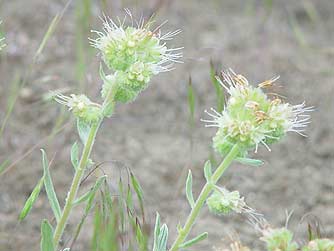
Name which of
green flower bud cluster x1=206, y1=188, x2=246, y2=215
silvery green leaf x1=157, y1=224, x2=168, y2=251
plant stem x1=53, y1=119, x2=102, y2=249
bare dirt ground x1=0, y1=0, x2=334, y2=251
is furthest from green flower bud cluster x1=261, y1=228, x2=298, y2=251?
bare dirt ground x1=0, y1=0, x2=334, y2=251

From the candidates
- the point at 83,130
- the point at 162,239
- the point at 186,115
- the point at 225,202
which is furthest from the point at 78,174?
the point at 186,115

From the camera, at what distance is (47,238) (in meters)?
2.08

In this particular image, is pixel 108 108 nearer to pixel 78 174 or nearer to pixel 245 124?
pixel 78 174

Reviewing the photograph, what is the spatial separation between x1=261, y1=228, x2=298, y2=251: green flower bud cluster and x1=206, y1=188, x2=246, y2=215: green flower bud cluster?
0.20 meters

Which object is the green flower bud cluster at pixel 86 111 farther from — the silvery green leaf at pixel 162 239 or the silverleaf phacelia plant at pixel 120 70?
the silvery green leaf at pixel 162 239

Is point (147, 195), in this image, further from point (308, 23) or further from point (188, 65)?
point (308, 23)

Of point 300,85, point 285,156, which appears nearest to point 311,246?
point 285,156

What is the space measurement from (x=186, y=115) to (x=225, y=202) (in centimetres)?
213

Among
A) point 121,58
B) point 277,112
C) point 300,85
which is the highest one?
point 121,58

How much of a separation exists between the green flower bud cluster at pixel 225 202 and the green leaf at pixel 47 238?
431mm

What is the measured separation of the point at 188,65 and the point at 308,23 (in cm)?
101

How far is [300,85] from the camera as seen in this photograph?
14.3 feet

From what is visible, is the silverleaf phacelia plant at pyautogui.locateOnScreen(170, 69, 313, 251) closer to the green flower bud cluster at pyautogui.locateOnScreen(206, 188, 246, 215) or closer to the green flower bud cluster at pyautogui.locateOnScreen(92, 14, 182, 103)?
the green flower bud cluster at pyautogui.locateOnScreen(206, 188, 246, 215)

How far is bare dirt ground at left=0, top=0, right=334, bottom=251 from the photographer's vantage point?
339cm
